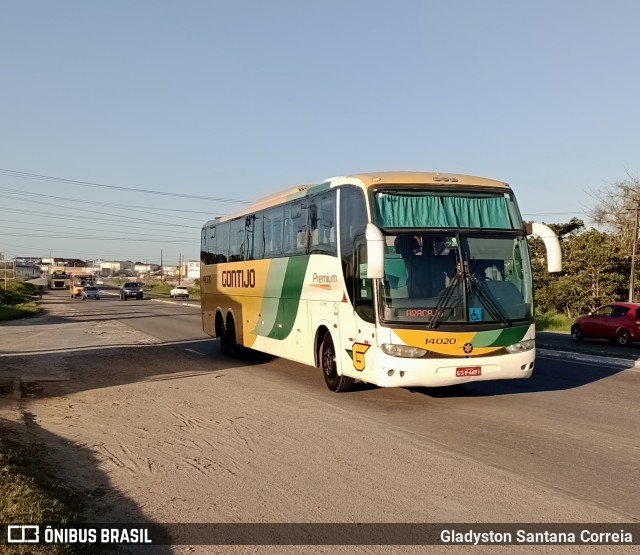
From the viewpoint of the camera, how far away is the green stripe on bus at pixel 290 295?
13.3 m

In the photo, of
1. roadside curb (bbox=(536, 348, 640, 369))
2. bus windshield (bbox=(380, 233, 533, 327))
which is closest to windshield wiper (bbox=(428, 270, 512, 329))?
bus windshield (bbox=(380, 233, 533, 327))

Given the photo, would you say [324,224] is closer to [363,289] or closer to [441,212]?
[363,289]

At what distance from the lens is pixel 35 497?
5562 millimetres

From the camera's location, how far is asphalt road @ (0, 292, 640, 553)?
592 centimetres

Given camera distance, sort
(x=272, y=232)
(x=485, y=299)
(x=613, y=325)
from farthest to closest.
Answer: (x=613, y=325), (x=272, y=232), (x=485, y=299)

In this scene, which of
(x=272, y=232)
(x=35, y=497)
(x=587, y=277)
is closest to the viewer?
(x=35, y=497)

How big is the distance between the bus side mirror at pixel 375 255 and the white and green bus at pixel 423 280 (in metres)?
0.01

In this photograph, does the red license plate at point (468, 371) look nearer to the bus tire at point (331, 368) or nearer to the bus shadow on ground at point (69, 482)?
the bus tire at point (331, 368)

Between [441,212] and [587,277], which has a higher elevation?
[441,212]

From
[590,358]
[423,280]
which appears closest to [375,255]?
[423,280]

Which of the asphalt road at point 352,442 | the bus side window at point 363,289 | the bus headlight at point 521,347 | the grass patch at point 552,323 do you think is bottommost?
the grass patch at point 552,323

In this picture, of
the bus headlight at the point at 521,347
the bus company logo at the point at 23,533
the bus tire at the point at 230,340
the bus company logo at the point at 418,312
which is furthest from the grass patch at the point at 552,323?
the bus company logo at the point at 23,533

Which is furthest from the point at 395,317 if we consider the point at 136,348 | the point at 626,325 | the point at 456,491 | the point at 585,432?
the point at 626,325

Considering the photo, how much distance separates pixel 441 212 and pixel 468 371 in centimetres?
239
